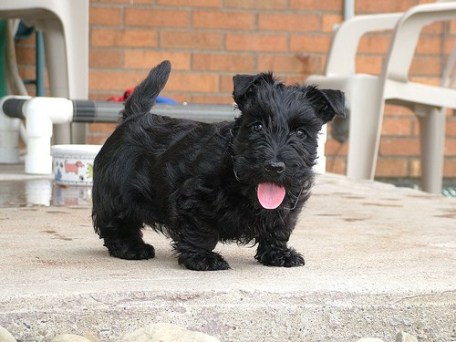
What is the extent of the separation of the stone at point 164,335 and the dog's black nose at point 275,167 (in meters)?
0.58

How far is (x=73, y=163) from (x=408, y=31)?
226 cm

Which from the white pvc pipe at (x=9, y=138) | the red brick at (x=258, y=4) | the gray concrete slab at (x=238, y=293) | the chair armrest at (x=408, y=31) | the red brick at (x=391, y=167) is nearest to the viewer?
the gray concrete slab at (x=238, y=293)

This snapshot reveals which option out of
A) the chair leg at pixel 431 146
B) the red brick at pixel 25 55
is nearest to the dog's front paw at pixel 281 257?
the chair leg at pixel 431 146

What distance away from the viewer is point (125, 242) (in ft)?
10.9

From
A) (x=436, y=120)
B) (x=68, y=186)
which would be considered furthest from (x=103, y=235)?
(x=436, y=120)

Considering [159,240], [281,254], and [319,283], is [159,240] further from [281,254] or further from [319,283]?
[319,283]

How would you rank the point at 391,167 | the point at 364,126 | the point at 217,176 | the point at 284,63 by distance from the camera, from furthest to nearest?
the point at 391,167 < the point at 284,63 < the point at 364,126 < the point at 217,176

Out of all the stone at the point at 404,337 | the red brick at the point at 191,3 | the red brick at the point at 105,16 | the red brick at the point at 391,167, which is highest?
the red brick at the point at 191,3

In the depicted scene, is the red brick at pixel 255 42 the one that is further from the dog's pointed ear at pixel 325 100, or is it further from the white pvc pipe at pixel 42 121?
the dog's pointed ear at pixel 325 100

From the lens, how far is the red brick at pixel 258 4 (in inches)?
295

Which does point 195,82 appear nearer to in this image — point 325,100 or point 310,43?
point 310,43

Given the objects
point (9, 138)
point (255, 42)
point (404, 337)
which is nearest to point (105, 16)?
point (255, 42)

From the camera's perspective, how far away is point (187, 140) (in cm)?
319

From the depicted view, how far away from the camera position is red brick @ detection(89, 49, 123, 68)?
288 inches
